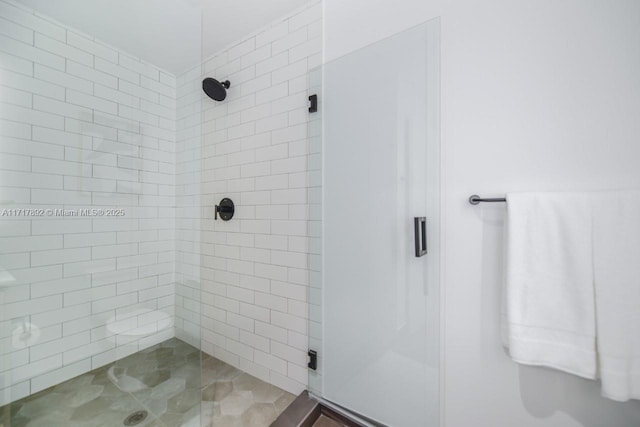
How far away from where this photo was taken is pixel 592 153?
88 centimetres

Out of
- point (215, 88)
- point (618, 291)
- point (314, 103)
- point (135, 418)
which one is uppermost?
point (215, 88)

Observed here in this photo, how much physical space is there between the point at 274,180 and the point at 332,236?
0.56m

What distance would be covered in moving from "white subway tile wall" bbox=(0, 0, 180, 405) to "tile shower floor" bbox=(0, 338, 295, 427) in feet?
0.24

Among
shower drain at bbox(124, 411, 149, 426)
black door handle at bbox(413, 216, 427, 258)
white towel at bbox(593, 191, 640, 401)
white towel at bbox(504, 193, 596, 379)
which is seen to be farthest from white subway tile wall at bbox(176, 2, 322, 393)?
white towel at bbox(593, 191, 640, 401)

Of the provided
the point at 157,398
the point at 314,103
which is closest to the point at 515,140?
the point at 314,103

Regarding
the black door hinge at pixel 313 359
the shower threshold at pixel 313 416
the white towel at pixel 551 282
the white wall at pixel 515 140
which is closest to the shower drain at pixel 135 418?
the shower threshold at pixel 313 416

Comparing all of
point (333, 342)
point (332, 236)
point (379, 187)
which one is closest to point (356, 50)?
point (379, 187)

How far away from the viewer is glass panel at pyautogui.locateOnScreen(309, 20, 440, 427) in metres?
1.15

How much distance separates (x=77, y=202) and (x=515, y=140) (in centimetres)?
200

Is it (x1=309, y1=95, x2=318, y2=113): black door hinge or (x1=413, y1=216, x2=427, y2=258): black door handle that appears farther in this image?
(x1=309, y1=95, x2=318, y2=113): black door hinge

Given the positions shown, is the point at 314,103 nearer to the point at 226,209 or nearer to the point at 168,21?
the point at 226,209

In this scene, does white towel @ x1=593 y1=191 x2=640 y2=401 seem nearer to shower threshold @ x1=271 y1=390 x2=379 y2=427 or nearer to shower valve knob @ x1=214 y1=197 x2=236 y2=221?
shower threshold @ x1=271 y1=390 x2=379 y2=427

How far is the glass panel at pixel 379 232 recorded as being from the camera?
3.77ft

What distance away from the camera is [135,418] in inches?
47.1
